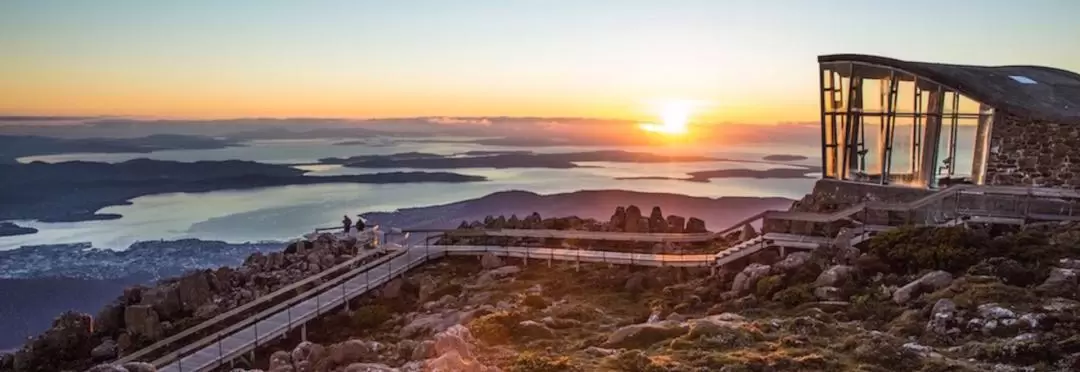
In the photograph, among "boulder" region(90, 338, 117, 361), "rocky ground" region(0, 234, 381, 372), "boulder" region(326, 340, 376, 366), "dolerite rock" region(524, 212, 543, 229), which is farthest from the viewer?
"dolerite rock" region(524, 212, 543, 229)

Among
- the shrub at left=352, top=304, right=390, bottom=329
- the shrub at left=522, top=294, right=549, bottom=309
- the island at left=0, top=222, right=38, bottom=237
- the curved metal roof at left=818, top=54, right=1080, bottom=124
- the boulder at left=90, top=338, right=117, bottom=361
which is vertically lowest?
the island at left=0, top=222, right=38, bottom=237

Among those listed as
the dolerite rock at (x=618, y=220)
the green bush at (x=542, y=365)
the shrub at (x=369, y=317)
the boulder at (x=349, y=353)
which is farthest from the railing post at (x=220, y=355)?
the dolerite rock at (x=618, y=220)

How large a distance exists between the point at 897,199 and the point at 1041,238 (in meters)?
6.07

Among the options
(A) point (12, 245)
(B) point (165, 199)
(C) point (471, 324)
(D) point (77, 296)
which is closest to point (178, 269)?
(D) point (77, 296)

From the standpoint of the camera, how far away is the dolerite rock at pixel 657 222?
1109 inches

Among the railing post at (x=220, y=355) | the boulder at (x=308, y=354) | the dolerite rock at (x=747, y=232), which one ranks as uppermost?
the dolerite rock at (x=747, y=232)

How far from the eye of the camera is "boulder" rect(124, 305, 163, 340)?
903 inches

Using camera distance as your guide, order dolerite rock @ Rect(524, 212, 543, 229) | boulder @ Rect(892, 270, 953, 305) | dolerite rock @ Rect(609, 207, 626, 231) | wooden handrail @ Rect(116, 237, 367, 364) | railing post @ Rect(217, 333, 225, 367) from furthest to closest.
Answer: dolerite rock @ Rect(524, 212, 543, 229) < dolerite rock @ Rect(609, 207, 626, 231) < railing post @ Rect(217, 333, 225, 367) < wooden handrail @ Rect(116, 237, 367, 364) < boulder @ Rect(892, 270, 953, 305)

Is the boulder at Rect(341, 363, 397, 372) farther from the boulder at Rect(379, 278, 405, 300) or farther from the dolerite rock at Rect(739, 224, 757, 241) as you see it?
the dolerite rock at Rect(739, 224, 757, 241)

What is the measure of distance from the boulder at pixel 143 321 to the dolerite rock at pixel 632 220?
52.2ft

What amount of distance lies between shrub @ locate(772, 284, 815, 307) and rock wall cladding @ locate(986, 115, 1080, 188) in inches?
428

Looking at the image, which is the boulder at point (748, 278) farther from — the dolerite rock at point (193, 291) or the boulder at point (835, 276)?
the dolerite rock at point (193, 291)

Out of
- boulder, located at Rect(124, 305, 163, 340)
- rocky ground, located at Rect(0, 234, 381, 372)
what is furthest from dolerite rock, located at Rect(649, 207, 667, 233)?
boulder, located at Rect(124, 305, 163, 340)

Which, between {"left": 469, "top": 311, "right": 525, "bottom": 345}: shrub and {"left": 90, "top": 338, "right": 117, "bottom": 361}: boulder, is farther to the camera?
{"left": 90, "top": 338, "right": 117, "bottom": 361}: boulder
